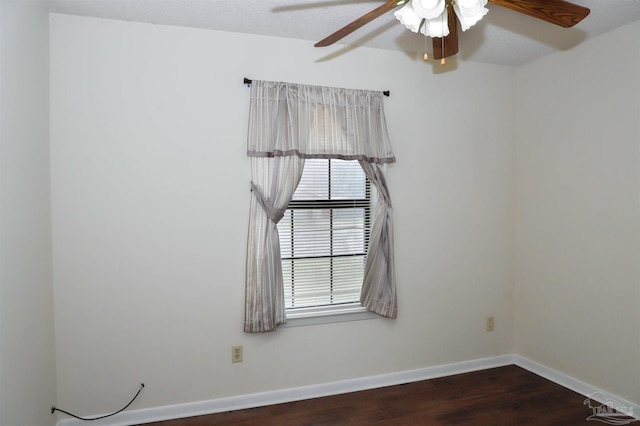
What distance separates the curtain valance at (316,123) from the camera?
257 centimetres

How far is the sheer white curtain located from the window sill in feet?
0.45

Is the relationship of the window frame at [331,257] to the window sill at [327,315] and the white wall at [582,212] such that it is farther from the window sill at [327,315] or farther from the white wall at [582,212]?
the white wall at [582,212]

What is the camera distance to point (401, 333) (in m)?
3.00

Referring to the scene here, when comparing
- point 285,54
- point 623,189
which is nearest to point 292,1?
point 285,54

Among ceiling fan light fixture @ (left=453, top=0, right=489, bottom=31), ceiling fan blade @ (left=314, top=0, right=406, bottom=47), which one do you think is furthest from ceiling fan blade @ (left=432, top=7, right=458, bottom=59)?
ceiling fan blade @ (left=314, top=0, right=406, bottom=47)

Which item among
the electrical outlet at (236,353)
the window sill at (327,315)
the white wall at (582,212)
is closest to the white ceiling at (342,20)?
the white wall at (582,212)

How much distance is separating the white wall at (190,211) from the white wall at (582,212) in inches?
25.3

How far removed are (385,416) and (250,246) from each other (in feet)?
4.79

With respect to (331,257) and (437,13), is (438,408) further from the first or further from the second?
(437,13)

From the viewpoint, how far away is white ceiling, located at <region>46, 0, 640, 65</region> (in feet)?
7.15

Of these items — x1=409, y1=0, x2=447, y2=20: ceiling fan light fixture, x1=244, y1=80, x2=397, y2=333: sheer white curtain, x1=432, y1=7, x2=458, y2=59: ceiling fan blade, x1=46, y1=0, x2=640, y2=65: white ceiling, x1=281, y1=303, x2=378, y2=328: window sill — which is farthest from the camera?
x1=281, y1=303, x2=378, y2=328: window sill

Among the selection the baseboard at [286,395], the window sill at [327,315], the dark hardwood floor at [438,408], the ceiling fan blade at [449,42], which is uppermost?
the ceiling fan blade at [449,42]

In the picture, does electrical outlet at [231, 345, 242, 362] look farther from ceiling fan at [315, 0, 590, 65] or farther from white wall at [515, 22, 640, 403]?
white wall at [515, 22, 640, 403]

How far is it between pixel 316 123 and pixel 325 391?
199 cm
